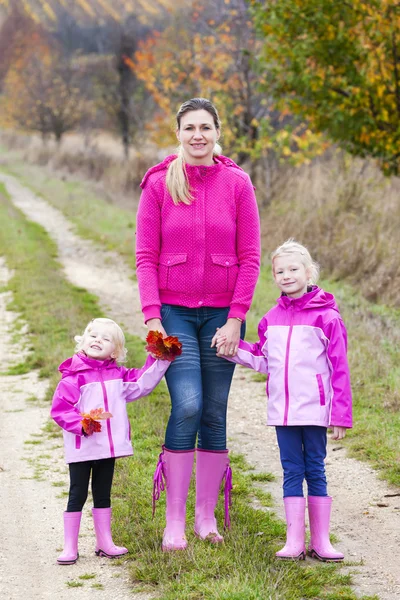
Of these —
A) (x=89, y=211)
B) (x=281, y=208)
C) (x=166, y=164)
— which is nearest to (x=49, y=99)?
(x=89, y=211)

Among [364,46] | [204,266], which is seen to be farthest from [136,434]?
[364,46]

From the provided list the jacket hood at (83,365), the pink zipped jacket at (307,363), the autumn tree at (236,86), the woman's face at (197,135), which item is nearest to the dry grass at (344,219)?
the autumn tree at (236,86)

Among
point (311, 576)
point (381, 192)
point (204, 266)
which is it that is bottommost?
point (311, 576)

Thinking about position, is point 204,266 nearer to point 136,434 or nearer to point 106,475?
point 106,475

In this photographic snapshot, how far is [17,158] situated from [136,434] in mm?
33673

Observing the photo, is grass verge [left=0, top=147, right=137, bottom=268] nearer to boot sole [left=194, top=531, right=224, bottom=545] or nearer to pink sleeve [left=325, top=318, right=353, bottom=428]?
boot sole [left=194, top=531, right=224, bottom=545]

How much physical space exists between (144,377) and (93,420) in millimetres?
311

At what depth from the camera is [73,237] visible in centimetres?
1584

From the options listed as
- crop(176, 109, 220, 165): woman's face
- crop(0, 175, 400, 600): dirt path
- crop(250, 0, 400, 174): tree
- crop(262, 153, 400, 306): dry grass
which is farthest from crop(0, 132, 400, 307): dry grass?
crop(176, 109, 220, 165): woman's face

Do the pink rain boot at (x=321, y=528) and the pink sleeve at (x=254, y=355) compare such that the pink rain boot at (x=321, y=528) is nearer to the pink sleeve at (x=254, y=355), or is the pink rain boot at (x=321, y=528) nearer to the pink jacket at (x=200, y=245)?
the pink sleeve at (x=254, y=355)

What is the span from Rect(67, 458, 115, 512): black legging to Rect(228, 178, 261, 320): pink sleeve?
942 millimetres

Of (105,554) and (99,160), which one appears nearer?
(105,554)

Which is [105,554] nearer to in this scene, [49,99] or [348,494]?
[348,494]

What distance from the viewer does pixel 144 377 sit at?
374 centimetres
